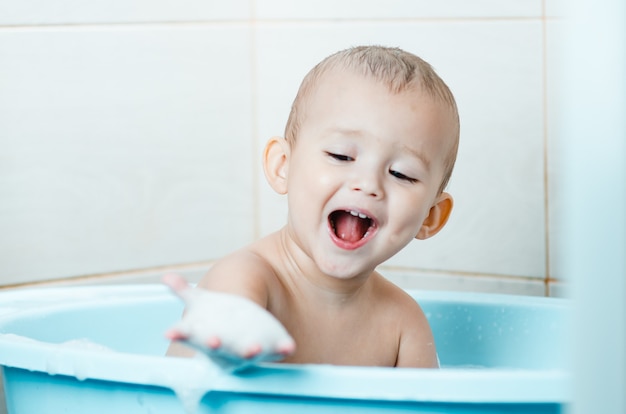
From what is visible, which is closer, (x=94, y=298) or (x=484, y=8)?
(x=94, y=298)

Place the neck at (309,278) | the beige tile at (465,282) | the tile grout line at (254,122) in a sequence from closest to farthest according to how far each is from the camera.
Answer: the neck at (309,278) < the beige tile at (465,282) < the tile grout line at (254,122)

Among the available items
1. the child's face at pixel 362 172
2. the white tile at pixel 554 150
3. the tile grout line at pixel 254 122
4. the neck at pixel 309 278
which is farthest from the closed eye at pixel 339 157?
the tile grout line at pixel 254 122

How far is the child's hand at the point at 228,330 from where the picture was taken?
0.64 m

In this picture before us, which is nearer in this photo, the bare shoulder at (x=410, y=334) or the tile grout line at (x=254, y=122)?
the bare shoulder at (x=410, y=334)

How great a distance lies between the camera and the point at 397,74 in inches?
36.4

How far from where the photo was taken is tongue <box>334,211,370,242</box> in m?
0.93

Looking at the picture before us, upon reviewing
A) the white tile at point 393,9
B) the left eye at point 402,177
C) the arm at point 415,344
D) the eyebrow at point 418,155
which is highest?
the white tile at point 393,9

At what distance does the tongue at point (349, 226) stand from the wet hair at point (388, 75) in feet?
0.33

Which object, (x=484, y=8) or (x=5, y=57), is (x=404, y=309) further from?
(x=5, y=57)

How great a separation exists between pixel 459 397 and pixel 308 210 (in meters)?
0.29

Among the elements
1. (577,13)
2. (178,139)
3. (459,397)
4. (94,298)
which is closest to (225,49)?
(178,139)

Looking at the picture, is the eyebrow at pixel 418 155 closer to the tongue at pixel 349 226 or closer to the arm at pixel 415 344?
the tongue at pixel 349 226

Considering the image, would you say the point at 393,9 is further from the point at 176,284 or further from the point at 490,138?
the point at 176,284

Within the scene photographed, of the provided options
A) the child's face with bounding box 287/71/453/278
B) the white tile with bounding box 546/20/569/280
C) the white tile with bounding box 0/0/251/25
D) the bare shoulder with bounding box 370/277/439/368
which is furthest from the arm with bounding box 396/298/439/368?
the white tile with bounding box 0/0/251/25
